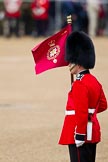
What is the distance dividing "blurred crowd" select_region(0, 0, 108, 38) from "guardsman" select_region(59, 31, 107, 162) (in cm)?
2039

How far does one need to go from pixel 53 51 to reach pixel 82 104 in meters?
0.94

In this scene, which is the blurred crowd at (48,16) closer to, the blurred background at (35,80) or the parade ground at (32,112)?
the blurred background at (35,80)

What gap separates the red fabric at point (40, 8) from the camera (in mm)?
26938

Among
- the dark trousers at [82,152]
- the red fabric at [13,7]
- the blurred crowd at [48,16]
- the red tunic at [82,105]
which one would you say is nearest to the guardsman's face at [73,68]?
the red tunic at [82,105]

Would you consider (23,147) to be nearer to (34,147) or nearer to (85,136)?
(34,147)

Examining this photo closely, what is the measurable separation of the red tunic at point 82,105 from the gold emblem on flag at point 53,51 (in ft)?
2.05

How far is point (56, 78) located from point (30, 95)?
2.71 metres

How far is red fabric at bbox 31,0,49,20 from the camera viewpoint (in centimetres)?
2694

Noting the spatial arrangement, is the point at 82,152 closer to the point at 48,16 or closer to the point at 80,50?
the point at 80,50

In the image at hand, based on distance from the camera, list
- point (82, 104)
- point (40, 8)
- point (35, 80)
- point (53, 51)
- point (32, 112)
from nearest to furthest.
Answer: point (82, 104), point (53, 51), point (32, 112), point (35, 80), point (40, 8)

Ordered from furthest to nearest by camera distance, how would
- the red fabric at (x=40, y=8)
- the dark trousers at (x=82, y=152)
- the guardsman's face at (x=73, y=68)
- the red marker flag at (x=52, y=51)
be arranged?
the red fabric at (x=40, y=8), the red marker flag at (x=52, y=51), the guardsman's face at (x=73, y=68), the dark trousers at (x=82, y=152)

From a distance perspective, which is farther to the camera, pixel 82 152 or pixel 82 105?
pixel 82 152

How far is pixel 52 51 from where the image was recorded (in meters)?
6.70

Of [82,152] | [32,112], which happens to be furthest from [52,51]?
[32,112]
